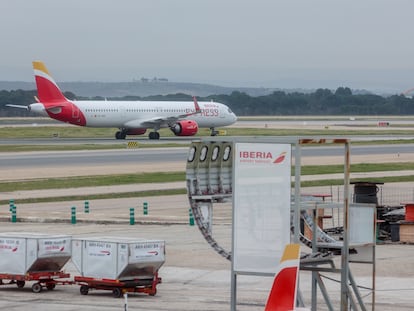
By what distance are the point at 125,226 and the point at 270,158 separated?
2729cm

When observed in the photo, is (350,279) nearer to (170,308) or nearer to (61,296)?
(170,308)

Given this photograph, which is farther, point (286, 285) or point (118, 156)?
point (118, 156)

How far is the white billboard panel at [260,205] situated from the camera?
68.8ft

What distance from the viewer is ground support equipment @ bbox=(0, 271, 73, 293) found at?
3073 centimetres

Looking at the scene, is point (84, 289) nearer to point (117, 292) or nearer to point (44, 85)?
point (117, 292)

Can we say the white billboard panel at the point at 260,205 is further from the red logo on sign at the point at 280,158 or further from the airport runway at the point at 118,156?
the airport runway at the point at 118,156

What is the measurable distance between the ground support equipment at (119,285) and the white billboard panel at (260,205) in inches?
345

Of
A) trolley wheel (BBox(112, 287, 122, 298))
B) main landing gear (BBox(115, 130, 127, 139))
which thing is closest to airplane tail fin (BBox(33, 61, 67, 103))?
main landing gear (BBox(115, 130, 127, 139))

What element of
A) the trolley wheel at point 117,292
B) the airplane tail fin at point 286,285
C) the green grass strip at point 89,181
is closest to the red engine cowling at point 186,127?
the green grass strip at point 89,181

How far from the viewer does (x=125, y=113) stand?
4606 inches

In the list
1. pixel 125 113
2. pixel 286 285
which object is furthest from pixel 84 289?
pixel 125 113

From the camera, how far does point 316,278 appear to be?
22969 mm

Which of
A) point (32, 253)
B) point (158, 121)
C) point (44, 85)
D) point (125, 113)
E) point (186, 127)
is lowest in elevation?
point (32, 253)

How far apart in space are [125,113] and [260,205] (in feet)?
317
